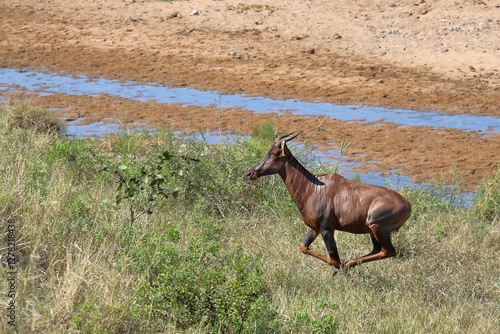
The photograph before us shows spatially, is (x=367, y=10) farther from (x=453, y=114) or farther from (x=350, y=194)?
Result: (x=350, y=194)

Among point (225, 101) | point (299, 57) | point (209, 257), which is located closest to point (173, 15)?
point (299, 57)

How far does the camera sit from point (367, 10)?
1600 centimetres

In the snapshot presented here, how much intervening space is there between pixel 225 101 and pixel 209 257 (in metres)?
6.92

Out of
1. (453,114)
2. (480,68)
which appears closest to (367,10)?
(480,68)

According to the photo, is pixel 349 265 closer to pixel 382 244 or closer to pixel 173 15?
pixel 382 244

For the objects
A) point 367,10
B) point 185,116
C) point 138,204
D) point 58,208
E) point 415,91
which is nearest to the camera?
point 58,208

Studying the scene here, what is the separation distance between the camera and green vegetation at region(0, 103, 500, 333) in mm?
3996

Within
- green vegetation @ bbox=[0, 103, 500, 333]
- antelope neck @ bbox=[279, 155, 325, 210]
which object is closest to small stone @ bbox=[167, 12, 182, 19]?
green vegetation @ bbox=[0, 103, 500, 333]

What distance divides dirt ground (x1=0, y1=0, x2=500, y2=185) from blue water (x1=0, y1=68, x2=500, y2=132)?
1.08 ft

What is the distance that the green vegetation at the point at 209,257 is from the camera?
400cm

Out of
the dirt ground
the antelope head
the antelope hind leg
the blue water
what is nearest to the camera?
the antelope hind leg

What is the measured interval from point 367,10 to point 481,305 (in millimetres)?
12505

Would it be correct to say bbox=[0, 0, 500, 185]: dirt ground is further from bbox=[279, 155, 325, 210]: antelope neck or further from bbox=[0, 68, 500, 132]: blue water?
bbox=[279, 155, 325, 210]: antelope neck

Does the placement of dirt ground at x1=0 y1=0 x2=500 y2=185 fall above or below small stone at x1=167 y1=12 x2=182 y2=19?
below
